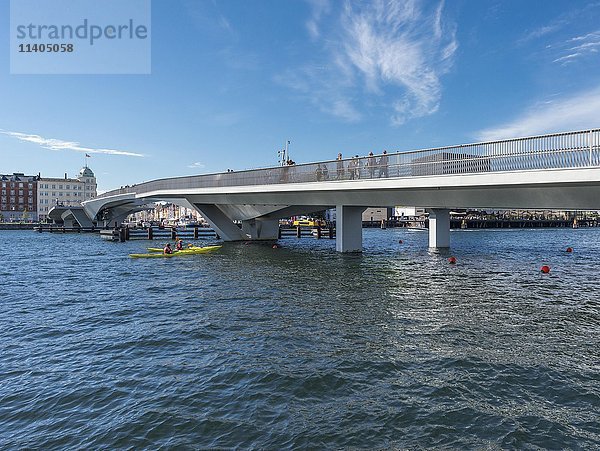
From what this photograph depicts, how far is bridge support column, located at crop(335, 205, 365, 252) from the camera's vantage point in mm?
37156

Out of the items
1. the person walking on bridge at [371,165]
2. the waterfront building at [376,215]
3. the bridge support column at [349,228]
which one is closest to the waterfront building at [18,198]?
the waterfront building at [376,215]

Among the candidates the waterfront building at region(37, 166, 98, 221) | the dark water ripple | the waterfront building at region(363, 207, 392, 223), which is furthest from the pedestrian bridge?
the waterfront building at region(37, 166, 98, 221)

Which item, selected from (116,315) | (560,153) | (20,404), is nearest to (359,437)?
(20,404)

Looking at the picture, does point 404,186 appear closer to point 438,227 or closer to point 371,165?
point 371,165

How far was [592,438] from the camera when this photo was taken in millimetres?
6531

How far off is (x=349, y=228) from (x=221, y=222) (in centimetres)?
2194

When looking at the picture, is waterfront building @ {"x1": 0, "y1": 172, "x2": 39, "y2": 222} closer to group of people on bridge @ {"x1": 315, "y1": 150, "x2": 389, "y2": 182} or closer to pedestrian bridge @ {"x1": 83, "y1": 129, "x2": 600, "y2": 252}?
pedestrian bridge @ {"x1": 83, "y1": 129, "x2": 600, "y2": 252}

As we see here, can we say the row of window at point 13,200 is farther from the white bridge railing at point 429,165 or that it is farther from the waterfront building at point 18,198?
the white bridge railing at point 429,165

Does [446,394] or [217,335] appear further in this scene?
[217,335]

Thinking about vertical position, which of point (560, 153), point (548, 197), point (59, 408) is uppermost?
point (560, 153)

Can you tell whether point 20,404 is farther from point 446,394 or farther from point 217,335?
point 446,394

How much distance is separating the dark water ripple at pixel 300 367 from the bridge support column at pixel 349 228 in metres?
17.3

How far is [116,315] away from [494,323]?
14045 millimetres

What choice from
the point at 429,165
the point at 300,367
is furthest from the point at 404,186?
the point at 300,367
